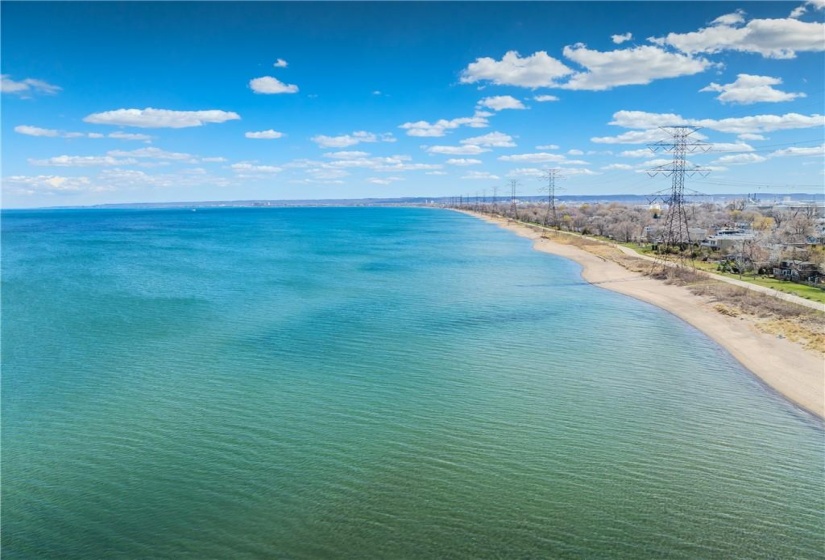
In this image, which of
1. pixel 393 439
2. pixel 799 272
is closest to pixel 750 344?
pixel 799 272

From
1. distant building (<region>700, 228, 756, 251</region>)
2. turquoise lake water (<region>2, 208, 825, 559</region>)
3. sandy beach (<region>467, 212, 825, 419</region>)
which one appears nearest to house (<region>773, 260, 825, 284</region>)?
sandy beach (<region>467, 212, 825, 419</region>)

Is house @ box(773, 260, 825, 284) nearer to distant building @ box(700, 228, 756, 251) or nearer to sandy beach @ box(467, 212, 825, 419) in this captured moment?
sandy beach @ box(467, 212, 825, 419)

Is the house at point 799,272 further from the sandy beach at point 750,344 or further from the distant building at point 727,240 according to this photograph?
the distant building at point 727,240

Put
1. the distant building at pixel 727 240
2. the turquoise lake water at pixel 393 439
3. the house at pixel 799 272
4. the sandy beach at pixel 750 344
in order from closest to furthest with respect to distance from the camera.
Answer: the turquoise lake water at pixel 393 439 → the sandy beach at pixel 750 344 → the house at pixel 799 272 → the distant building at pixel 727 240

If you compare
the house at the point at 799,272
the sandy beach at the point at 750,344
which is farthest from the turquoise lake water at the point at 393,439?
the house at the point at 799,272

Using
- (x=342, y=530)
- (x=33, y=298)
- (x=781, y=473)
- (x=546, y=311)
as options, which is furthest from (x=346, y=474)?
(x=33, y=298)

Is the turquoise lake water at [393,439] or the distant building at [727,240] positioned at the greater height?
the distant building at [727,240]

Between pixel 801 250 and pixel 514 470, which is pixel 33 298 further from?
pixel 801 250
